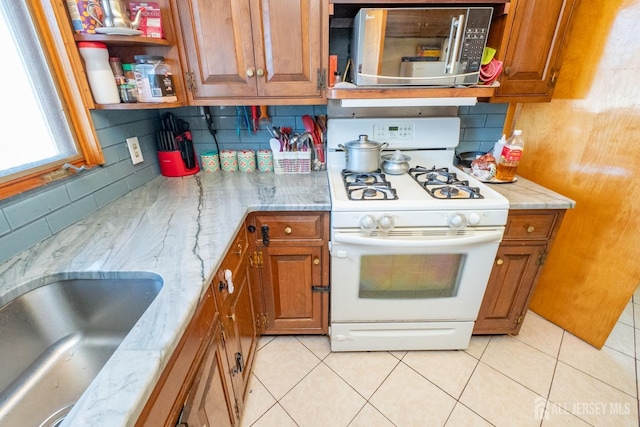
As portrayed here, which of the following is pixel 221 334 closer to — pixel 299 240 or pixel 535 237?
pixel 299 240

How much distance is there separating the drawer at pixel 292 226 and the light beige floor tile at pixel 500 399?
108cm

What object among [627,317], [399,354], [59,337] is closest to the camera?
Result: [59,337]

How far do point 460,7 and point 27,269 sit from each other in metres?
1.84

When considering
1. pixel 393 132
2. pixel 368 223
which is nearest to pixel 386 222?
pixel 368 223

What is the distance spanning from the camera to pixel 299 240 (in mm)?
1334

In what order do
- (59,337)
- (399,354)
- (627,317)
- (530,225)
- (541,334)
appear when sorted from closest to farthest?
(59,337) → (530,225) → (399,354) → (541,334) → (627,317)

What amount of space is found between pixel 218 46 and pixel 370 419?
5.96 ft

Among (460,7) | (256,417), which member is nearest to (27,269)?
(256,417)

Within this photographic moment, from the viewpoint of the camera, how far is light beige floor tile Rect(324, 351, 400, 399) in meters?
1.42

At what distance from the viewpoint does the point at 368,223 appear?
1.16 m

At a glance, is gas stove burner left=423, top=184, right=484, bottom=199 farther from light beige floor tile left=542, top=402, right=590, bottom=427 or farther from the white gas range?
light beige floor tile left=542, top=402, right=590, bottom=427

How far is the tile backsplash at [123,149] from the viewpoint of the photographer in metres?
0.92

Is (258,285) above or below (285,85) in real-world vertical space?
below

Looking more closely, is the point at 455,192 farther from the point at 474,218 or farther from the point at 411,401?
the point at 411,401
